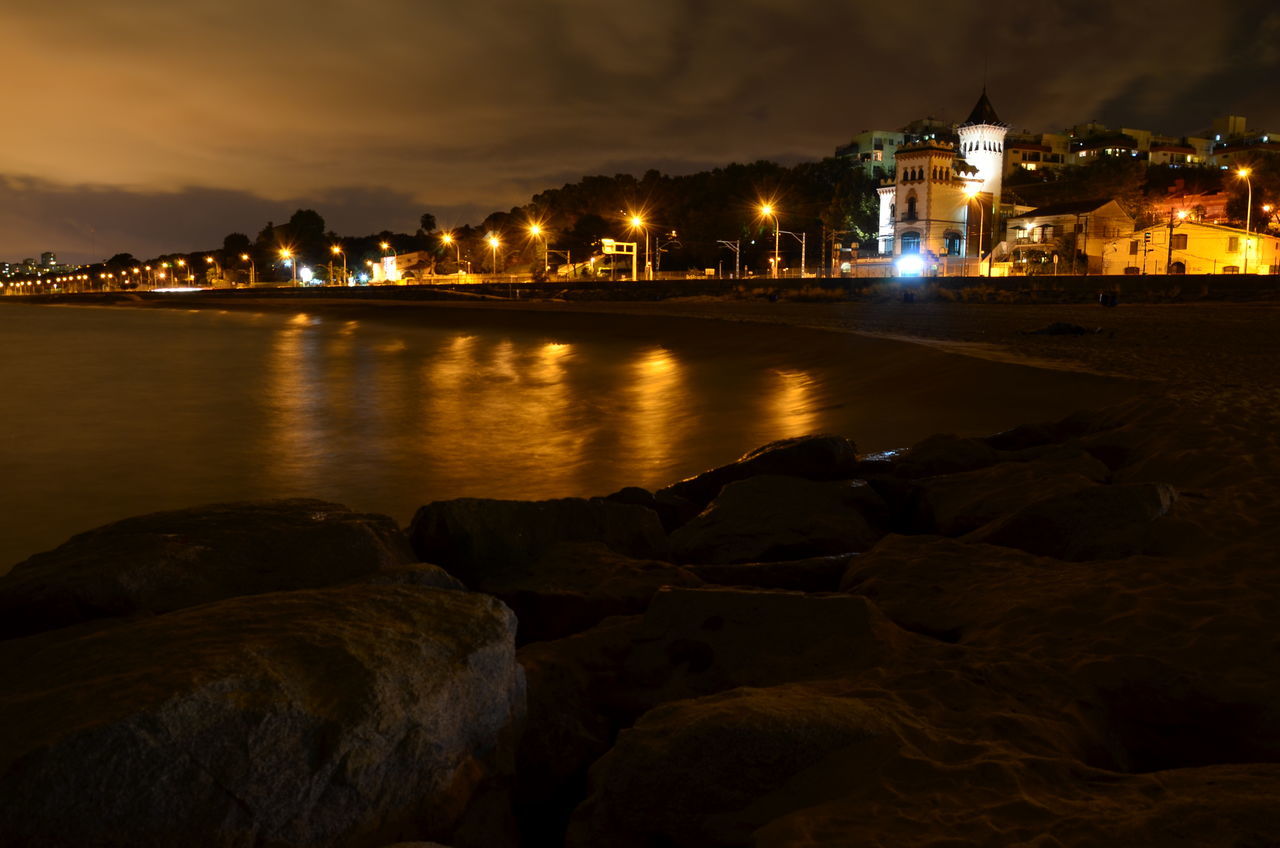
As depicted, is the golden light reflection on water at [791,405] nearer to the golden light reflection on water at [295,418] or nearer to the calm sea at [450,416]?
the calm sea at [450,416]

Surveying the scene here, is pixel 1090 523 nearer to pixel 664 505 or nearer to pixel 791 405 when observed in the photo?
pixel 664 505

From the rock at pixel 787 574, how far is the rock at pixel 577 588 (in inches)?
9.9

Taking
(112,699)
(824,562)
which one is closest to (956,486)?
(824,562)

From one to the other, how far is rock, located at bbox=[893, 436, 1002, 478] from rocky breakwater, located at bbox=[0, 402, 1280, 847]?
2563 millimetres

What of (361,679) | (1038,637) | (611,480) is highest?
(361,679)

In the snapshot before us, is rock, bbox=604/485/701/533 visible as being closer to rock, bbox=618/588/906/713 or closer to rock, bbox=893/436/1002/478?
rock, bbox=893/436/1002/478

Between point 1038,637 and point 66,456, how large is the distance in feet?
50.5

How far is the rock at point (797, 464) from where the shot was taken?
9711mm

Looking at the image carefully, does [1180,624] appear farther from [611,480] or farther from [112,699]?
[611,480]

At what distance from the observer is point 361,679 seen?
3295mm

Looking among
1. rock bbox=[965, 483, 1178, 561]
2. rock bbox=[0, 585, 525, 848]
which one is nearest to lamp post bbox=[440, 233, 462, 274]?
rock bbox=[965, 483, 1178, 561]

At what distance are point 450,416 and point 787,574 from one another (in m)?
14.0

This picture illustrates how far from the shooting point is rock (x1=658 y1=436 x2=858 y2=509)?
31.9 feet

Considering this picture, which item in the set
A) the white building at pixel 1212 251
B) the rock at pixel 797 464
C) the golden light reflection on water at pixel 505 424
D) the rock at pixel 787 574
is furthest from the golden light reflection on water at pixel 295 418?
the white building at pixel 1212 251
